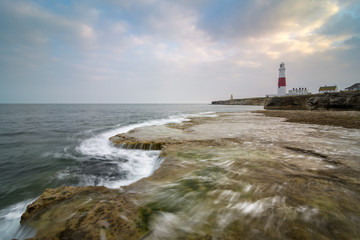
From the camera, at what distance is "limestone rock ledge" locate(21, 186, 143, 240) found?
192 cm

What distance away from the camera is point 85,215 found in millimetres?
2225

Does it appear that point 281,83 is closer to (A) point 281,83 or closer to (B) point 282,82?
(A) point 281,83

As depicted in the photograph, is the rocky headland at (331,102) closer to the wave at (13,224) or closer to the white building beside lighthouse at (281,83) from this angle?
the white building beside lighthouse at (281,83)

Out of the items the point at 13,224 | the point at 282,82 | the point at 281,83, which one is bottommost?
the point at 13,224

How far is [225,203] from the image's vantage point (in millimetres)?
2537

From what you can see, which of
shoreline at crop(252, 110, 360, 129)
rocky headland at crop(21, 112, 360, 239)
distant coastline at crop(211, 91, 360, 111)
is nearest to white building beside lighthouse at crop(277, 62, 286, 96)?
distant coastline at crop(211, 91, 360, 111)

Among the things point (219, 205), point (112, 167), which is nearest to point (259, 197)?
point (219, 205)

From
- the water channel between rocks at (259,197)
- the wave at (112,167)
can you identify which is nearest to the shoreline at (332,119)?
the water channel between rocks at (259,197)

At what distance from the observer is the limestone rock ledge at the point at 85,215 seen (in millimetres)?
1920

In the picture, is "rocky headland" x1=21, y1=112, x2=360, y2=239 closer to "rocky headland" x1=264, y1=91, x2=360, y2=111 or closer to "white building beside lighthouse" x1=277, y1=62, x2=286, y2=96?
"rocky headland" x1=264, y1=91, x2=360, y2=111

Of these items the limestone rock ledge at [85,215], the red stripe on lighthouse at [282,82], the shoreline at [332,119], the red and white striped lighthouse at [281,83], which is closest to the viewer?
the limestone rock ledge at [85,215]

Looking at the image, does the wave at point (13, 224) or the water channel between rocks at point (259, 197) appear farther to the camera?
the wave at point (13, 224)

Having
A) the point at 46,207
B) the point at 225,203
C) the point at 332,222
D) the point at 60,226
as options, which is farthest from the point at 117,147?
the point at 332,222

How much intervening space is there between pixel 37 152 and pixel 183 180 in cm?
885
